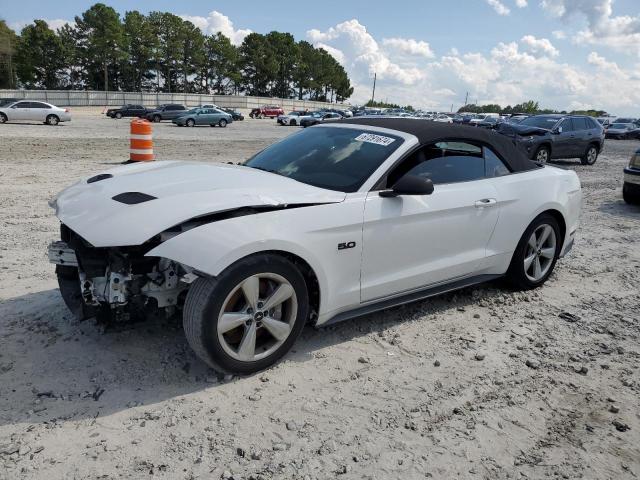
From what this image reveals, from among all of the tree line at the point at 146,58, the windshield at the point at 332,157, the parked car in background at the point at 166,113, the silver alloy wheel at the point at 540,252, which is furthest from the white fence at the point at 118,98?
the silver alloy wheel at the point at 540,252

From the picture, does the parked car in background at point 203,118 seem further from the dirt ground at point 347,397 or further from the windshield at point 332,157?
the windshield at point 332,157

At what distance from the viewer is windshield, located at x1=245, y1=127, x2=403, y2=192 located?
3703mm

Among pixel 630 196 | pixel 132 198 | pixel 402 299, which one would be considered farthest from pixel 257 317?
pixel 630 196

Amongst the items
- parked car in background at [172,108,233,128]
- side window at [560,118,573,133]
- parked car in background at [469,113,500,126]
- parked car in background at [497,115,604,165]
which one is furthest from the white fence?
side window at [560,118,573,133]

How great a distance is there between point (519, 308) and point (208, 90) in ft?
309

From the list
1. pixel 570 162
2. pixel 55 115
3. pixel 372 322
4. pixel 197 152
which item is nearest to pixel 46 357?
pixel 372 322

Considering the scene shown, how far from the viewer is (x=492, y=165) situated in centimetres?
454

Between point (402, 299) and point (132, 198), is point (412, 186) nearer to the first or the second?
point (402, 299)

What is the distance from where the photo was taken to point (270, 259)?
3082 millimetres

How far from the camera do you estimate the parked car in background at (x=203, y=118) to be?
36469mm

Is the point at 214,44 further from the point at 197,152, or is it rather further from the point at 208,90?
the point at 197,152

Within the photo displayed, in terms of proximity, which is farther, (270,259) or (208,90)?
(208,90)

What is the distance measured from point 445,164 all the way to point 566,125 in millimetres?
14963

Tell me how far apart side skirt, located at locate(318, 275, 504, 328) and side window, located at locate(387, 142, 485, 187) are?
2.72 feet
